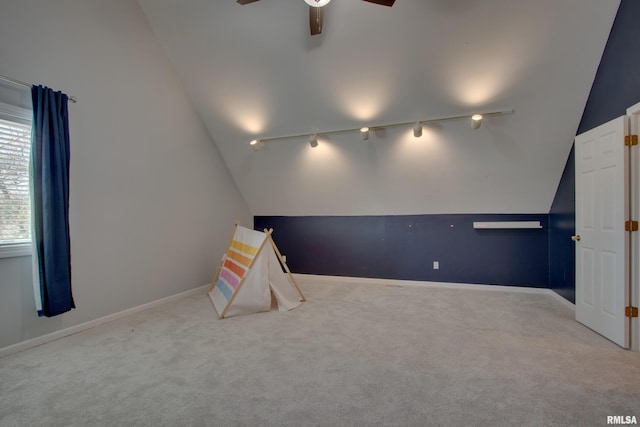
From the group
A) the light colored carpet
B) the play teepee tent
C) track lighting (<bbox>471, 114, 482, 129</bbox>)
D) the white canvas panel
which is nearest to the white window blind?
the light colored carpet

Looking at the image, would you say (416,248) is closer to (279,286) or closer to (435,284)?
(435,284)

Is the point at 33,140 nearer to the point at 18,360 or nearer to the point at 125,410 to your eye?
the point at 18,360

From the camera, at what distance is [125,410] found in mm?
1836

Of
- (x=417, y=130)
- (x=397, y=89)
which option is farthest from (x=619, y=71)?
(x=397, y=89)

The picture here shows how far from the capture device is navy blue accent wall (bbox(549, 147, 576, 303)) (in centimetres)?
362

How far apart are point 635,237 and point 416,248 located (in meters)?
2.59

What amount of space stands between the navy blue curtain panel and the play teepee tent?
1.52 metres

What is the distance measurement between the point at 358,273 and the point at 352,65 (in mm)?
3214

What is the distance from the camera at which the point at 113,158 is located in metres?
3.40

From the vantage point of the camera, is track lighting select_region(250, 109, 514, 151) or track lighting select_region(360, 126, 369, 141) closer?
track lighting select_region(250, 109, 514, 151)

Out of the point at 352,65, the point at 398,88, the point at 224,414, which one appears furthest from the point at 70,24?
the point at 224,414

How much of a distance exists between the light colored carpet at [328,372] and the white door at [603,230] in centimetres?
22

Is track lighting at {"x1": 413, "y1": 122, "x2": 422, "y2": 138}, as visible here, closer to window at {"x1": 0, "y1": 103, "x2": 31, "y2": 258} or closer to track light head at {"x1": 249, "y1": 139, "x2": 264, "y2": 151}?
track light head at {"x1": 249, "y1": 139, "x2": 264, "y2": 151}

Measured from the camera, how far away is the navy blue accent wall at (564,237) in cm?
362
